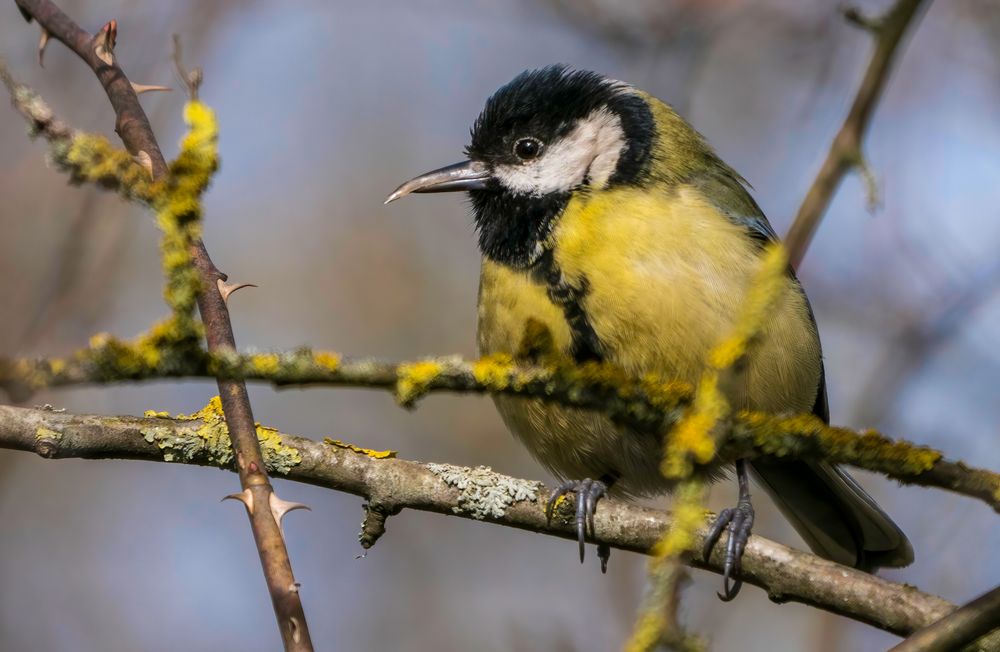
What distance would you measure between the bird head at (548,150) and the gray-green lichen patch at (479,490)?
3.19 feet

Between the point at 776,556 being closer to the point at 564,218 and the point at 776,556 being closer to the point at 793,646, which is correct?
the point at 564,218

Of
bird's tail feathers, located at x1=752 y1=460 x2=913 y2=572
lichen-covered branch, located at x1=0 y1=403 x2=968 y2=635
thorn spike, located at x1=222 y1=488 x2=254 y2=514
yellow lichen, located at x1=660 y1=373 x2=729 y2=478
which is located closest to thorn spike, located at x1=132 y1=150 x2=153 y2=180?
thorn spike, located at x1=222 y1=488 x2=254 y2=514

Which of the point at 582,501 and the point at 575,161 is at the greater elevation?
the point at 575,161

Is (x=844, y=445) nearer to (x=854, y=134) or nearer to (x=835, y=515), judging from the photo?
(x=854, y=134)

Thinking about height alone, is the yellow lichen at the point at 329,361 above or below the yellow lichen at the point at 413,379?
above

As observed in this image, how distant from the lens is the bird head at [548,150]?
3.91m

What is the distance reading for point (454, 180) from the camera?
423cm

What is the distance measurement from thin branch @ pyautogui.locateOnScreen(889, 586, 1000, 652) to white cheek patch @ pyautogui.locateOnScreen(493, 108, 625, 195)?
7.10 ft

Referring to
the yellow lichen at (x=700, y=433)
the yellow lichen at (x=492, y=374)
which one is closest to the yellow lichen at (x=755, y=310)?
the yellow lichen at (x=700, y=433)

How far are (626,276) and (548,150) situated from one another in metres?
0.92

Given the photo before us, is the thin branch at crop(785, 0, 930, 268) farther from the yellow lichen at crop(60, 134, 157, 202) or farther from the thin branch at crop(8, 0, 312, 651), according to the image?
the yellow lichen at crop(60, 134, 157, 202)

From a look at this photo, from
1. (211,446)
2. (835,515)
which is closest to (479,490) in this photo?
(211,446)

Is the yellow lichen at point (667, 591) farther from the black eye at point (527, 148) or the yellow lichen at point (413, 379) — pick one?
the black eye at point (527, 148)

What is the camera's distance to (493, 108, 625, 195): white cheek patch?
3.97 metres
